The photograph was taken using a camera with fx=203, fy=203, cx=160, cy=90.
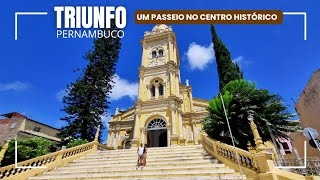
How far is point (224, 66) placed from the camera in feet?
51.2

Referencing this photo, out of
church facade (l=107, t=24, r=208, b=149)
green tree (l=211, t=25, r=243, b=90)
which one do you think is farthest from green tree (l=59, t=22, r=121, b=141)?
green tree (l=211, t=25, r=243, b=90)

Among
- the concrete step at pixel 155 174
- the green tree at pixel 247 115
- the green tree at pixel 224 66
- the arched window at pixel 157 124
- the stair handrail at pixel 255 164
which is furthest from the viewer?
the arched window at pixel 157 124

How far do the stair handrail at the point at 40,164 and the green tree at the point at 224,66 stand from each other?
10.7 meters

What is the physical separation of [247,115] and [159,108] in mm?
9957

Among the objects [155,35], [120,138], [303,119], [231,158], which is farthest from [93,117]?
[303,119]

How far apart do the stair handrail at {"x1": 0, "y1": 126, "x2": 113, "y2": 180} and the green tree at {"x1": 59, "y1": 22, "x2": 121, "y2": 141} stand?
5946mm

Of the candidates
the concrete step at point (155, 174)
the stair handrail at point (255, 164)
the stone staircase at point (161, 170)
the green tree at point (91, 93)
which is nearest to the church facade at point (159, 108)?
the green tree at point (91, 93)

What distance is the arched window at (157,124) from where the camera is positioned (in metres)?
18.4

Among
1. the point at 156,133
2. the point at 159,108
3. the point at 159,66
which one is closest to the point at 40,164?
the point at 159,108

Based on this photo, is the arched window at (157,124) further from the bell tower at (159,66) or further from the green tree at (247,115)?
the green tree at (247,115)

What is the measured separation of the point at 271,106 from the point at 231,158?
4656mm

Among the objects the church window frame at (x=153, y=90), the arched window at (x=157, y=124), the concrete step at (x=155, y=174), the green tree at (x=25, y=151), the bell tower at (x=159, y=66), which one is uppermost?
the bell tower at (x=159, y=66)

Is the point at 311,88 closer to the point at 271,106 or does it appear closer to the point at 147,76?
the point at 271,106

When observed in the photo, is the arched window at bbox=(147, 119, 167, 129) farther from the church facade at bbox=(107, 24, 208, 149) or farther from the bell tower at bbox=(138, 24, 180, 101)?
the bell tower at bbox=(138, 24, 180, 101)
